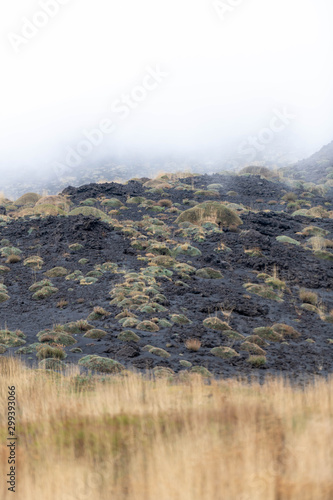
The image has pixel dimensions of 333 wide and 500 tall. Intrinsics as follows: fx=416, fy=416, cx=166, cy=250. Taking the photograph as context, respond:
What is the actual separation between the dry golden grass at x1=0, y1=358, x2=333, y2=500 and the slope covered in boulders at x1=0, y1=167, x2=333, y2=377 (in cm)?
360

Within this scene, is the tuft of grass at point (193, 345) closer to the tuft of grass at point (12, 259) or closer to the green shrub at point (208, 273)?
the green shrub at point (208, 273)

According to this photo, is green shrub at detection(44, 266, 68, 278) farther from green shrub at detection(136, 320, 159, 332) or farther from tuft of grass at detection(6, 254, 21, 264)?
green shrub at detection(136, 320, 159, 332)

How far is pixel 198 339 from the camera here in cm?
1101

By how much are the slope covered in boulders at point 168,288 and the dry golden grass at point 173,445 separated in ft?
11.8

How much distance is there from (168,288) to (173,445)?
10462 mm

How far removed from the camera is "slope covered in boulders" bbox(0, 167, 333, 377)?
1007 centimetres

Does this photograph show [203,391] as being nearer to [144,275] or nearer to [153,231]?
[144,275]

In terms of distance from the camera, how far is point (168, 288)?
47.8 feet

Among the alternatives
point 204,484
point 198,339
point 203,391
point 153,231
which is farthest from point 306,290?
point 204,484

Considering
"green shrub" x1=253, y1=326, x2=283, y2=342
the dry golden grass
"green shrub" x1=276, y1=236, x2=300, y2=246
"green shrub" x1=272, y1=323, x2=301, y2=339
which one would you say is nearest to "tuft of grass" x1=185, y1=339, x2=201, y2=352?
"green shrub" x1=253, y1=326, x2=283, y2=342

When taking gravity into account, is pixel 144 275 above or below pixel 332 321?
above

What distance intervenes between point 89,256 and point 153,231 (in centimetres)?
466

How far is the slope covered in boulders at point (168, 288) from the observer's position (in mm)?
10070

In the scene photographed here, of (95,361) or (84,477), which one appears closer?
(84,477)
